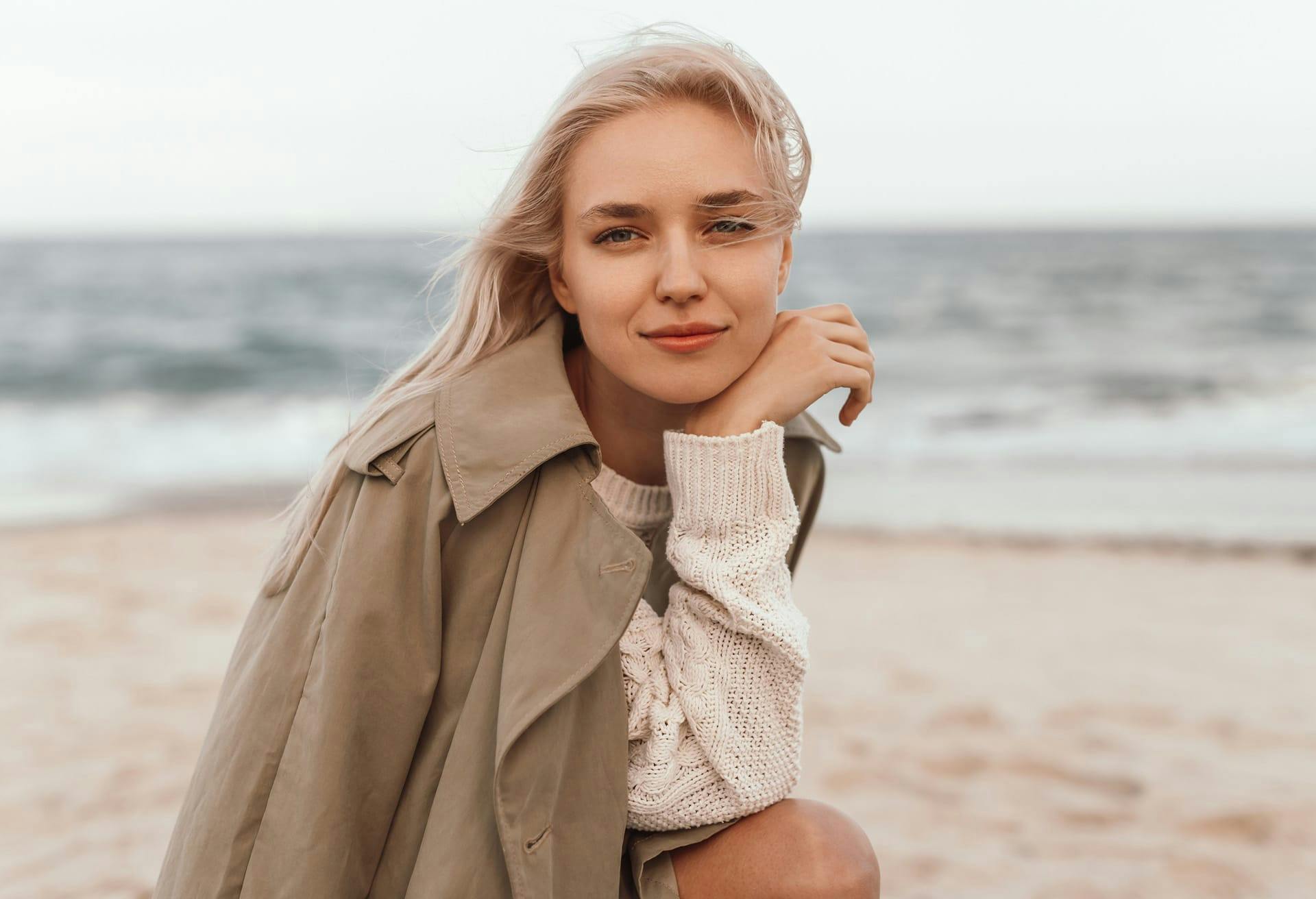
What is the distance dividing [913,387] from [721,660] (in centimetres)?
1223

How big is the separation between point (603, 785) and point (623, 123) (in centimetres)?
117

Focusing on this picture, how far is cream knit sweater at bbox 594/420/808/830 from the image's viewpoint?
2020 mm

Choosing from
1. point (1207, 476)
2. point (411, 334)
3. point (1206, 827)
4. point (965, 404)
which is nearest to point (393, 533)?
point (1206, 827)

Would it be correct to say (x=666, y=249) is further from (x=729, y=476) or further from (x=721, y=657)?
(x=721, y=657)

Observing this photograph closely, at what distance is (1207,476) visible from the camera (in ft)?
28.9

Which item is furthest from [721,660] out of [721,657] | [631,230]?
[631,230]

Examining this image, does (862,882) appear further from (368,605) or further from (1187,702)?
(1187,702)

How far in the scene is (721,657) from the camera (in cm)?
204

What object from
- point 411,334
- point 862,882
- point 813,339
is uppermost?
point 813,339

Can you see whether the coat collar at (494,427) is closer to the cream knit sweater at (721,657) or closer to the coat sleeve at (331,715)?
the coat sleeve at (331,715)

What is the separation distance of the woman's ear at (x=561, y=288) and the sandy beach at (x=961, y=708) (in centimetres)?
197

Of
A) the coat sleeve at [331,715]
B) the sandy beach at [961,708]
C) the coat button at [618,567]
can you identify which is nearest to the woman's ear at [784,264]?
the coat button at [618,567]

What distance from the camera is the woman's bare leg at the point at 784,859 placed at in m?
1.98

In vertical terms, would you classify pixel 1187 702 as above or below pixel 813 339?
below
